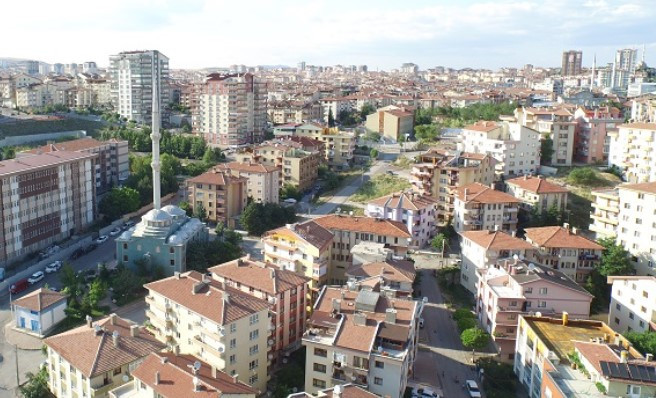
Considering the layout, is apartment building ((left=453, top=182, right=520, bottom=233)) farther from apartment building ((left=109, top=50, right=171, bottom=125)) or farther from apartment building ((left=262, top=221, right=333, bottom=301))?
apartment building ((left=109, top=50, right=171, bottom=125))

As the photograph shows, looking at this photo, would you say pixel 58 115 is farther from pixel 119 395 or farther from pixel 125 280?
pixel 119 395

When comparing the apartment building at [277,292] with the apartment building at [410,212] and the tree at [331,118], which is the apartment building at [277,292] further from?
the tree at [331,118]

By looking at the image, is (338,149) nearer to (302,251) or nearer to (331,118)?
(331,118)

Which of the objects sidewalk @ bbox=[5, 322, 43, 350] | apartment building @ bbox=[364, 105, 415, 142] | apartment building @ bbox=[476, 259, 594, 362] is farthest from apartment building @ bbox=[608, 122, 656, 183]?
sidewalk @ bbox=[5, 322, 43, 350]

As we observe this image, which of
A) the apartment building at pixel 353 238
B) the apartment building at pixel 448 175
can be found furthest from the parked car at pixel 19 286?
the apartment building at pixel 448 175

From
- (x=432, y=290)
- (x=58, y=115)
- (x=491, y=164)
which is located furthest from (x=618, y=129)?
(x=58, y=115)
